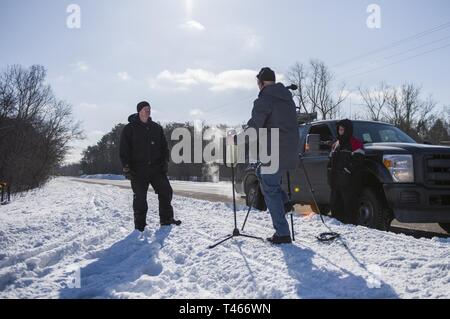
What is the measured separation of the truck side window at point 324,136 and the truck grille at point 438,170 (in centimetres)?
201

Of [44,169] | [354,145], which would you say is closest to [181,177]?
[44,169]

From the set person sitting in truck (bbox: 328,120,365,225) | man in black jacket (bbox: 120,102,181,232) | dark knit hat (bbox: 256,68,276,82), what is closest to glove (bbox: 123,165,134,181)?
man in black jacket (bbox: 120,102,181,232)

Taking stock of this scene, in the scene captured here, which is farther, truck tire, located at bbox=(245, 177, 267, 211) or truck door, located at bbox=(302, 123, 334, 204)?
truck tire, located at bbox=(245, 177, 267, 211)

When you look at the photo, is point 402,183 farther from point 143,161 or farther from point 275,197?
point 143,161

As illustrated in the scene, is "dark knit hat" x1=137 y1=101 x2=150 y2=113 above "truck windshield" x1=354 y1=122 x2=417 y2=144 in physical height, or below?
above

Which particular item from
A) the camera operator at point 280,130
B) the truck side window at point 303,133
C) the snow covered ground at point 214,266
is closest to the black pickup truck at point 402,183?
the snow covered ground at point 214,266

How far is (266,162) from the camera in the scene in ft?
16.7

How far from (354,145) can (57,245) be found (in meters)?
4.77

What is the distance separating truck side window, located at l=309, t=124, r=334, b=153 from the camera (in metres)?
7.85

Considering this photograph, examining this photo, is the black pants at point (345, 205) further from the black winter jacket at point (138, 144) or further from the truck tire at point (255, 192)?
the black winter jacket at point (138, 144)

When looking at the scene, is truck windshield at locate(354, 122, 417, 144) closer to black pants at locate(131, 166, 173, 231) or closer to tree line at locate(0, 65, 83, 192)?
black pants at locate(131, 166, 173, 231)

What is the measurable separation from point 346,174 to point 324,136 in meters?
1.87

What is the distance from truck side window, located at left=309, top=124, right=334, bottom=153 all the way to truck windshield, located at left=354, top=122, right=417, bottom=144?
1.85ft
